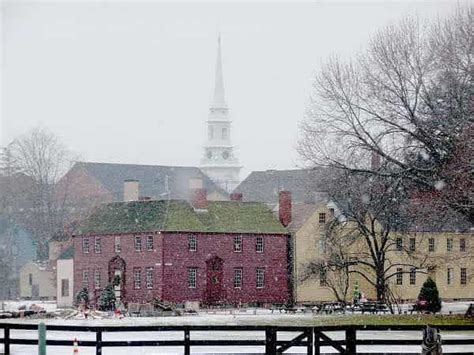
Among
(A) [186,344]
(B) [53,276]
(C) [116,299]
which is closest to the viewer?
(A) [186,344]

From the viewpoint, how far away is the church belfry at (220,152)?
18162 centimetres

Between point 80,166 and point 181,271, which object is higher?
point 80,166

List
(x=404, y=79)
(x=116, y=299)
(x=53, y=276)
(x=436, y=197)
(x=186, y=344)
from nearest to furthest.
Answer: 1. (x=186, y=344)
2. (x=436, y=197)
3. (x=404, y=79)
4. (x=116, y=299)
5. (x=53, y=276)

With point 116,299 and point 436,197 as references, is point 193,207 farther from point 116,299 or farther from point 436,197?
point 436,197

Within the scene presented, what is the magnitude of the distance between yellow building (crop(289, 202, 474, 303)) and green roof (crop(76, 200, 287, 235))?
6.20 feet

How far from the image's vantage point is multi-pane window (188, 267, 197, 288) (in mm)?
74438

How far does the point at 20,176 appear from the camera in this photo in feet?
356

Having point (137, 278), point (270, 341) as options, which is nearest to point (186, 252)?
point (137, 278)

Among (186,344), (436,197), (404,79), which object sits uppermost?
(404,79)

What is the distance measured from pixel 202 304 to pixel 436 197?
28.4 meters

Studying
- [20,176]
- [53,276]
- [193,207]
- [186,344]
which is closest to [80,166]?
[20,176]

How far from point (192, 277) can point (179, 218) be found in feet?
13.9

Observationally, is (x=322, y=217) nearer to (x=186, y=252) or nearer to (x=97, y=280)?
(x=186, y=252)

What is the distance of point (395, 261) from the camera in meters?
84.1
